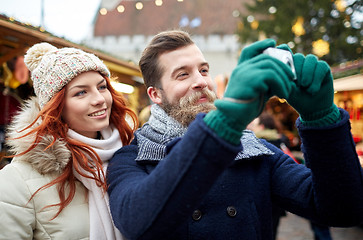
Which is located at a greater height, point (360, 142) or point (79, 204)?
point (79, 204)

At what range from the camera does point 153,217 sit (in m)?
1.04

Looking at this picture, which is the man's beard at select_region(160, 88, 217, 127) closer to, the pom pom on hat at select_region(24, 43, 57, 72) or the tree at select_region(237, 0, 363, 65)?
the pom pom on hat at select_region(24, 43, 57, 72)

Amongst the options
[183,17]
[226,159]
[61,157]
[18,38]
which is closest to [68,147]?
[61,157]

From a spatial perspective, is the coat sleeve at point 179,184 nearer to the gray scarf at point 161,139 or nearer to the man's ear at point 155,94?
the gray scarf at point 161,139

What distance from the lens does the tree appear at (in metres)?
10.8

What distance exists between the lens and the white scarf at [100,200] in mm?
1633

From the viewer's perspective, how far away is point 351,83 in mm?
5211

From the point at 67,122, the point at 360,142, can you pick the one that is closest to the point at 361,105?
the point at 360,142

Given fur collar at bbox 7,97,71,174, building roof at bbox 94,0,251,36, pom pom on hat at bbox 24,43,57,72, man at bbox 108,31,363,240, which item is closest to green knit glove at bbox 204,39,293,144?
man at bbox 108,31,363,240

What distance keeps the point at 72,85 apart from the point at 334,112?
4.51ft

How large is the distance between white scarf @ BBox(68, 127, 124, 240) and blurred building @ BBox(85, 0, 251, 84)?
79.0 ft

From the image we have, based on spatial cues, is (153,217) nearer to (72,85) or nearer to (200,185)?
(200,185)

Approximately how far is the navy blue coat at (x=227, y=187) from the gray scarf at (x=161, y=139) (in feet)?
0.14

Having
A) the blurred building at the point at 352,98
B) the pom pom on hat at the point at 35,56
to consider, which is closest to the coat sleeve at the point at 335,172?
the pom pom on hat at the point at 35,56
